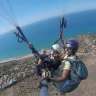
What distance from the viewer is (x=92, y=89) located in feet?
74.3

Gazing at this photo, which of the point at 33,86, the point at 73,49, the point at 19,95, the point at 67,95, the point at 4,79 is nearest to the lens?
the point at 73,49

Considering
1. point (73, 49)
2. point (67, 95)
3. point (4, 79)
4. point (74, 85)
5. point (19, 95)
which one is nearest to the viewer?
point (73, 49)

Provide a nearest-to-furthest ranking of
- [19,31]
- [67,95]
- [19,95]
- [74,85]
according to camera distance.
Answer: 1. [74,85]
2. [19,31]
3. [67,95]
4. [19,95]

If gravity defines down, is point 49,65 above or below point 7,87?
below

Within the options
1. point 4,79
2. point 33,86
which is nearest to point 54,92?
point 33,86

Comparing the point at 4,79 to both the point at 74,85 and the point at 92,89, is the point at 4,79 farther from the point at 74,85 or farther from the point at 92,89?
the point at 74,85

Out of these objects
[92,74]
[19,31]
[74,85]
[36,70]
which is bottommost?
[74,85]

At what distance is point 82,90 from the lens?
2266 centimetres

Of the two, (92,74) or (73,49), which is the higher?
(92,74)

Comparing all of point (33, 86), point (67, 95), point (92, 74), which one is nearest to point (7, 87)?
point (33, 86)

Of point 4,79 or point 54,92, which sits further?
point 4,79

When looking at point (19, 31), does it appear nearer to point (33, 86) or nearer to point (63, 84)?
point (63, 84)

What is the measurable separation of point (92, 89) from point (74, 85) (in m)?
18.4

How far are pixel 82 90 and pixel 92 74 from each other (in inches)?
186
